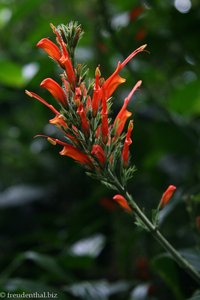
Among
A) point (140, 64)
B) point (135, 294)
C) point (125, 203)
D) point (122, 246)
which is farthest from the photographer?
point (140, 64)

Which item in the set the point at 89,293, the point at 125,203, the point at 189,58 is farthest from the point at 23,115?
the point at 125,203

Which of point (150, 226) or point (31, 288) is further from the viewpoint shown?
point (31, 288)

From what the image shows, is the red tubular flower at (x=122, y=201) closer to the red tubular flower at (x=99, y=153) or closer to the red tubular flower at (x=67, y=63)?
the red tubular flower at (x=99, y=153)

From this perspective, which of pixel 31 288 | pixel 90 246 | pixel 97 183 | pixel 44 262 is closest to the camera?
pixel 31 288

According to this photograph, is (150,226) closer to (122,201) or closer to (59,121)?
(122,201)

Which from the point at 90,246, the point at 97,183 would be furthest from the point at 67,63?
the point at 97,183

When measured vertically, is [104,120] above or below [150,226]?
above

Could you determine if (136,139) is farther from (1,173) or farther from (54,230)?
(1,173)

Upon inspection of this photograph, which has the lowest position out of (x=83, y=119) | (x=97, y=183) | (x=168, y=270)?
(x=168, y=270)
